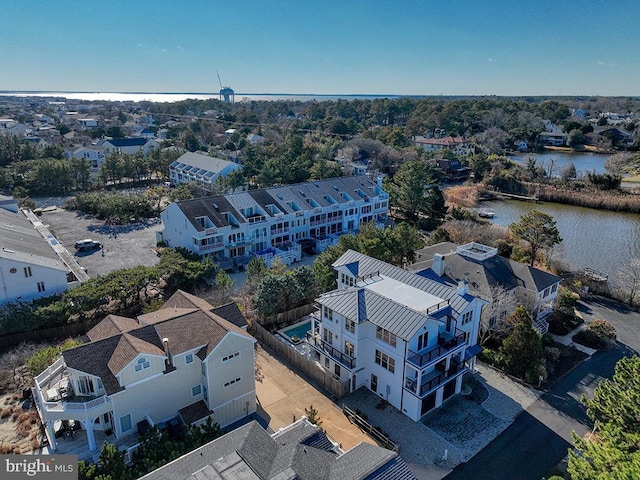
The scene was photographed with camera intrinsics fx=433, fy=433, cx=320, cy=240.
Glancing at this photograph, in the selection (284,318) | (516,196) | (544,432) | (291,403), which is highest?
(516,196)

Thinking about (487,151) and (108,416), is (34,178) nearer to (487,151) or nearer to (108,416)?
(108,416)

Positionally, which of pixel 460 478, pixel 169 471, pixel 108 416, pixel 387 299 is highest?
pixel 387 299

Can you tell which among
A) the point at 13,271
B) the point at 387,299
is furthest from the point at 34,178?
the point at 387,299

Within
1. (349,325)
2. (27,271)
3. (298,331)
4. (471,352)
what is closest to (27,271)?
(27,271)

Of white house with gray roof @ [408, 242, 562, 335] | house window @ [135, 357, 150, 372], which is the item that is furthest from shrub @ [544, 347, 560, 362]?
house window @ [135, 357, 150, 372]

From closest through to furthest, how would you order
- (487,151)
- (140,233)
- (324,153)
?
(140,233)
(324,153)
(487,151)

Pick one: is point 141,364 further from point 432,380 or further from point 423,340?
point 432,380

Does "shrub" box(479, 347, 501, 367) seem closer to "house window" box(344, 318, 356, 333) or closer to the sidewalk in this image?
"house window" box(344, 318, 356, 333)
